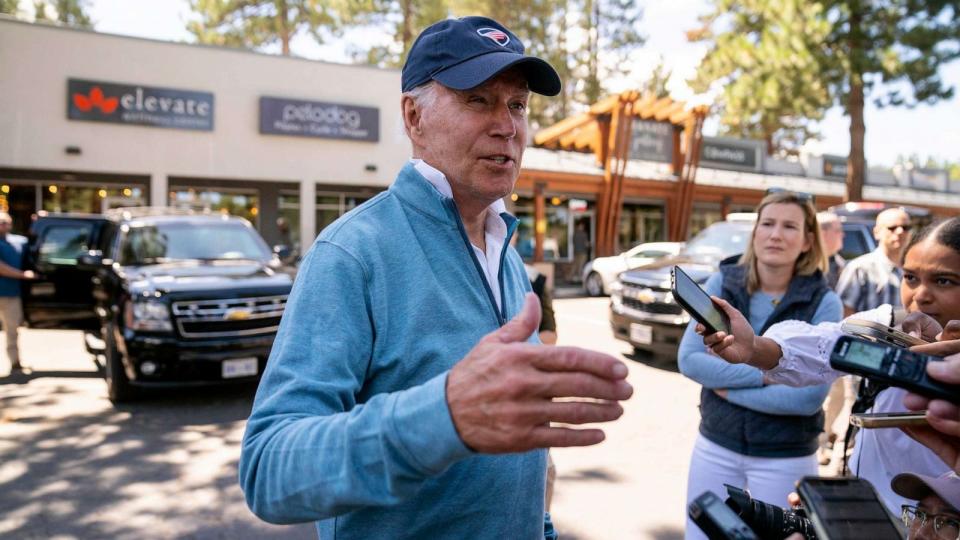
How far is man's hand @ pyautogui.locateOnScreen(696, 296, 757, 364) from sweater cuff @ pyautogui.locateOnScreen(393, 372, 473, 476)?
1.08m

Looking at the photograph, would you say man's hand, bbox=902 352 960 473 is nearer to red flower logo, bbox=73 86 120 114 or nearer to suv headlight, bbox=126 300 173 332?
suv headlight, bbox=126 300 173 332

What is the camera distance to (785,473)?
2.76m

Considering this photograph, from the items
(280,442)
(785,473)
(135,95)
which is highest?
(135,95)

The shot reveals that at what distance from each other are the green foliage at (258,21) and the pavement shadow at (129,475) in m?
26.3

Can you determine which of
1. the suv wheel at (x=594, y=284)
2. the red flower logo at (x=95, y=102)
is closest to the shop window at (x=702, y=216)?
the suv wheel at (x=594, y=284)

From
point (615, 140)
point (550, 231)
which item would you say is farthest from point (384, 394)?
point (550, 231)

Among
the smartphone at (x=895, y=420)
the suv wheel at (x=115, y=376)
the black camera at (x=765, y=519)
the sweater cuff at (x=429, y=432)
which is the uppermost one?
the sweater cuff at (x=429, y=432)

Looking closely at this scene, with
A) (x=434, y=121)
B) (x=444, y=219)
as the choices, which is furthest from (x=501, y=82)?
(x=444, y=219)

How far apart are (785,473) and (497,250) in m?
1.76

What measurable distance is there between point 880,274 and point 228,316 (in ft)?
19.3

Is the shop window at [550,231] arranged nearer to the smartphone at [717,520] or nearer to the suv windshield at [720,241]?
the suv windshield at [720,241]

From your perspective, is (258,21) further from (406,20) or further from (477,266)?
(477,266)

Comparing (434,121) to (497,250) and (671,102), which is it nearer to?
(497,250)

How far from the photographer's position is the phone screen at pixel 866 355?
1127mm
